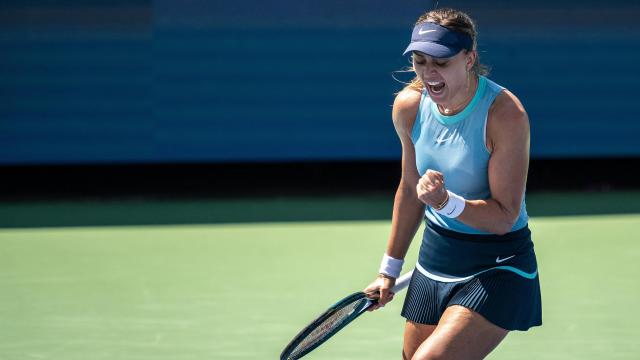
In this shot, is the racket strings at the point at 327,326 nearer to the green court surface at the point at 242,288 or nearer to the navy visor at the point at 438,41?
the navy visor at the point at 438,41

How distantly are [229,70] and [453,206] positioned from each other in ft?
28.3

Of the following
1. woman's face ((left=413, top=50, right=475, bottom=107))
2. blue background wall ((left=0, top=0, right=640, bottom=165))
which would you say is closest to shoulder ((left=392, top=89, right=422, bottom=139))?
woman's face ((left=413, top=50, right=475, bottom=107))

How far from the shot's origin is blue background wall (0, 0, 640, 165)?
12219mm

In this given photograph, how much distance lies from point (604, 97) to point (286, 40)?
3.30 metres

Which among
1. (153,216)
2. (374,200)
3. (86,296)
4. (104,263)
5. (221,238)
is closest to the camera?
(86,296)

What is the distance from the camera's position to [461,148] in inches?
161

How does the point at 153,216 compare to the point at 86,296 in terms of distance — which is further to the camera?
the point at 153,216

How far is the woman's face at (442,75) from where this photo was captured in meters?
3.99

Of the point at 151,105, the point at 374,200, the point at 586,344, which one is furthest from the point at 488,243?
the point at 151,105

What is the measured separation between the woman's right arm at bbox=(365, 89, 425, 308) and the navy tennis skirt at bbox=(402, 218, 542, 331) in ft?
0.56

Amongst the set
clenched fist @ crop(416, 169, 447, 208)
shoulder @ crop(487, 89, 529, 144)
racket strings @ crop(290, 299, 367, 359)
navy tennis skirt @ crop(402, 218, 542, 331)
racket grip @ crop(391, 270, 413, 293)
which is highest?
shoulder @ crop(487, 89, 529, 144)

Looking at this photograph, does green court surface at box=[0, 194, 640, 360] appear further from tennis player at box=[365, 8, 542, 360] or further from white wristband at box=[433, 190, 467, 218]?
white wristband at box=[433, 190, 467, 218]

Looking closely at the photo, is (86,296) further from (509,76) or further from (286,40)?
(509,76)

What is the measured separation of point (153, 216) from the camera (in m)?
10.8
